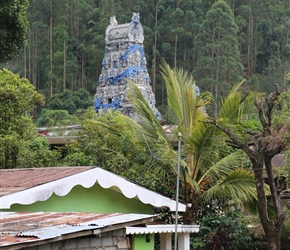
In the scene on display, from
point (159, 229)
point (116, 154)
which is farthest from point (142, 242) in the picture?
point (116, 154)

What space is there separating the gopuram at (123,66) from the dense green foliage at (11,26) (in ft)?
104

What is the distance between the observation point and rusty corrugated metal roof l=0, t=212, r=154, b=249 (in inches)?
350

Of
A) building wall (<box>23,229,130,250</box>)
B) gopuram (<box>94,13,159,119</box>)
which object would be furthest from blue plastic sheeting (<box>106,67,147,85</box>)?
building wall (<box>23,229,130,250</box>)

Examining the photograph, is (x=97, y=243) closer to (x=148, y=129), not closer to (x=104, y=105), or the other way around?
(x=148, y=129)

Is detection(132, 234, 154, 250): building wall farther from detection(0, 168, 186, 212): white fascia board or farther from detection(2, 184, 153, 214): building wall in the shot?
detection(2, 184, 153, 214): building wall

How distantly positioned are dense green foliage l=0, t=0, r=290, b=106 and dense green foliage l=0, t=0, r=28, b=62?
50.9 meters

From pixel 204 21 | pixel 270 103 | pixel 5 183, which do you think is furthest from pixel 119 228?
pixel 204 21

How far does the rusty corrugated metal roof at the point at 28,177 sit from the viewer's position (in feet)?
42.8

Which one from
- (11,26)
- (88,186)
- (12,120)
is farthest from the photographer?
(12,120)

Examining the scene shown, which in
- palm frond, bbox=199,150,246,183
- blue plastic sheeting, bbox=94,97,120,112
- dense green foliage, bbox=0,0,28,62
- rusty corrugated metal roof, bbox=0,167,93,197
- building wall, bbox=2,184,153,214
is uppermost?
blue plastic sheeting, bbox=94,97,120,112

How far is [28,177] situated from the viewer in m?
14.0

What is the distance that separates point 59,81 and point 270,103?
55.2 metres

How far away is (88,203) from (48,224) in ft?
14.8

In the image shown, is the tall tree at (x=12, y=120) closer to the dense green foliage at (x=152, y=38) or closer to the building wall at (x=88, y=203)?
the building wall at (x=88, y=203)
